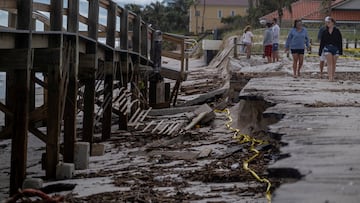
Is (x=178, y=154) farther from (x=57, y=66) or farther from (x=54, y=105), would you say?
(x=57, y=66)

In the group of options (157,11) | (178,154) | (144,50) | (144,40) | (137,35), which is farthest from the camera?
(157,11)

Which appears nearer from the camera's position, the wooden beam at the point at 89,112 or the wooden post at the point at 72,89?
the wooden post at the point at 72,89

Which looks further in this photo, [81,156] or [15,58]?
[81,156]

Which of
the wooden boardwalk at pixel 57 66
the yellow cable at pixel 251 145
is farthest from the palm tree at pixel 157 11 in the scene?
the yellow cable at pixel 251 145

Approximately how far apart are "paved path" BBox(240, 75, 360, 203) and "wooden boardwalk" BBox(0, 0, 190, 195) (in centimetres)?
314

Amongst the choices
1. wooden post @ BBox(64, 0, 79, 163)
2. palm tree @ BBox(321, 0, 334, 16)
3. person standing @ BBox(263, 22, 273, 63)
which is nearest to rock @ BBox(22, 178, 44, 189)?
wooden post @ BBox(64, 0, 79, 163)

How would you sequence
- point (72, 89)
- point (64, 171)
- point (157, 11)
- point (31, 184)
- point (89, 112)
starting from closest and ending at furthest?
point (31, 184) < point (64, 171) < point (72, 89) < point (89, 112) < point (157, 11)

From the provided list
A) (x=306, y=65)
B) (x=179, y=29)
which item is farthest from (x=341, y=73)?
(x=179, y=29)

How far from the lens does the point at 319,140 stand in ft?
27.5

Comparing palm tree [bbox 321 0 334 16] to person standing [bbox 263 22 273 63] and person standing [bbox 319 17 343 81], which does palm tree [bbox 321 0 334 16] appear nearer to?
person standing [bbox 263 22 273 63]

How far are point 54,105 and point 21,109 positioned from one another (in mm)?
1038

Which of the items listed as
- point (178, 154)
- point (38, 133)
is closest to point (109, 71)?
point (38, 133)

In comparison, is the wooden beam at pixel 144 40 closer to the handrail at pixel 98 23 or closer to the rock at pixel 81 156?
the handrail at pixel 98 23

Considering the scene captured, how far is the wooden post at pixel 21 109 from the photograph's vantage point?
34.7ft
